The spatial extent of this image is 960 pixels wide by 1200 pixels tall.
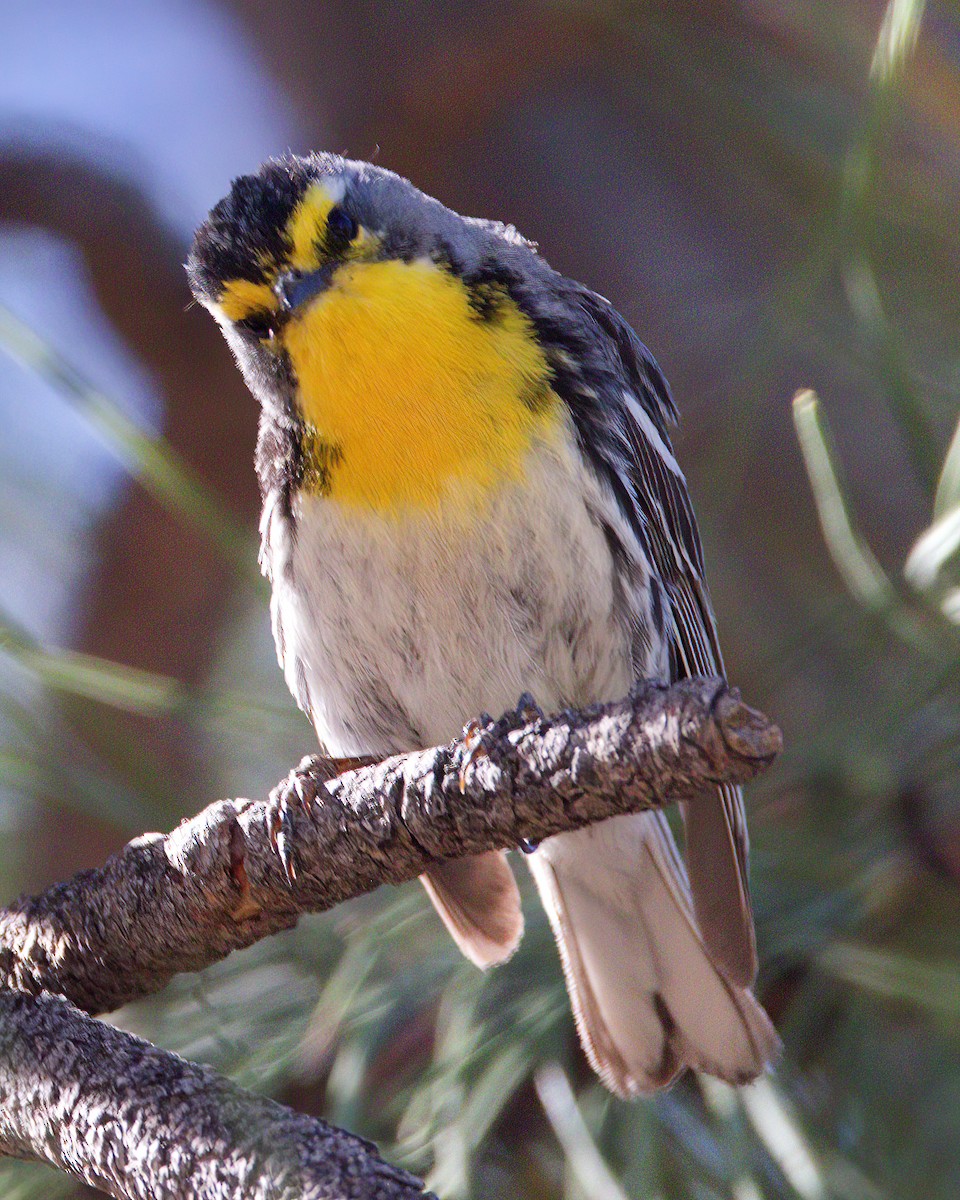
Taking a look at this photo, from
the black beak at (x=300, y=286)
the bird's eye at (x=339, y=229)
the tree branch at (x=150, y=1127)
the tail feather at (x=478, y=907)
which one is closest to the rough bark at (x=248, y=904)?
the tree branch at (x=150, y=1127)

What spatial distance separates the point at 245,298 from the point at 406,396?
0.29 metres

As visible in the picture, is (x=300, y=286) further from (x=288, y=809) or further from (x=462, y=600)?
(x=288, y=809)

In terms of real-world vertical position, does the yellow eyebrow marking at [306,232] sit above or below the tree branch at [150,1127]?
above

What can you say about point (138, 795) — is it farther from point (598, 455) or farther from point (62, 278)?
point (62, 278)

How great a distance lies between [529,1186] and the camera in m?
1.81

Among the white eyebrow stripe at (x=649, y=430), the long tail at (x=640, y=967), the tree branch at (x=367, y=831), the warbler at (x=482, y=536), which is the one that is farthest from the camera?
the white eyebrow stripe at (x=649, y=430)

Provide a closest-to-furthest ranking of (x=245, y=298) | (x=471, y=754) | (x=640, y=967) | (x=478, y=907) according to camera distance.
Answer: (x=471, y=754) < (x=478, y=907) < (x=245, y=298) < (x=640, y=967)

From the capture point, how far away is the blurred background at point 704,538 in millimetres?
1593

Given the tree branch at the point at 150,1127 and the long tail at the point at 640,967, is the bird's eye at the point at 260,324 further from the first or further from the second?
the tree branch at the point at 150,1127

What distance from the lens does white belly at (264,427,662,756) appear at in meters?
1.80

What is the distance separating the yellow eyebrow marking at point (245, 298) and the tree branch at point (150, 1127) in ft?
3.23

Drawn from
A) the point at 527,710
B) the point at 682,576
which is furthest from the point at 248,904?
the point at 682,576

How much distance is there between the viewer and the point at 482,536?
1792 millimetres

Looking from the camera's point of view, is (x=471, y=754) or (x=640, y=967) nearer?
(x=471, y=754)
